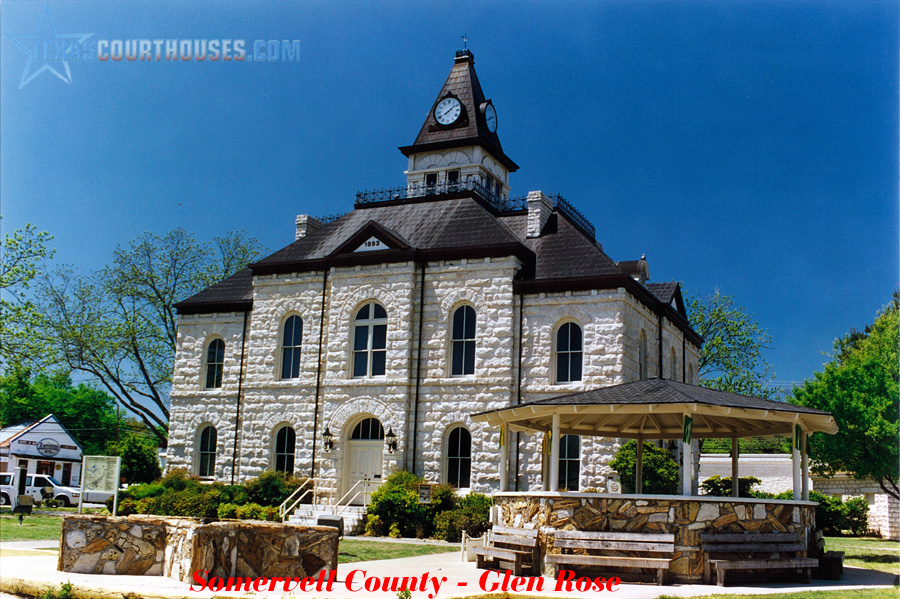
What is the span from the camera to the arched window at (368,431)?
30.2 m

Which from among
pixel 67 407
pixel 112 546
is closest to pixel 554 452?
pixel 112 546

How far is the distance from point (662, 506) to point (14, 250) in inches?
1206

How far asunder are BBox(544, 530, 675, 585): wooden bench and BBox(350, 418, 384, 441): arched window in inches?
591

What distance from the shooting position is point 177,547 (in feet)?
44.7

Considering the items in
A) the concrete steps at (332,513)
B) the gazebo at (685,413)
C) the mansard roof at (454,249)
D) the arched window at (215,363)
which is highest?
the mansard roof at (454,249)

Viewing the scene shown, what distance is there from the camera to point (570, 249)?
29.1 m

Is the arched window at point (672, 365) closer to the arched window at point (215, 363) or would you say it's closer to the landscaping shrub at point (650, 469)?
the landscaping shrub at point (650, 469)

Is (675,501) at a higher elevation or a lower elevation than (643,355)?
lower

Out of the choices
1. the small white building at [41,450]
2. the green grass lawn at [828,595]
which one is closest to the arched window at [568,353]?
the green grass lawn at [828,595]

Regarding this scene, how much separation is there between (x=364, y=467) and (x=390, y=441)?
1804mm

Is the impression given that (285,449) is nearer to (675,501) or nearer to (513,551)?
(513,551)

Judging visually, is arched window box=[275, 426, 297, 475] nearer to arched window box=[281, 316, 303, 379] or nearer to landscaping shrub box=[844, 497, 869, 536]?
arched window box=[281, 316, 303, 379]

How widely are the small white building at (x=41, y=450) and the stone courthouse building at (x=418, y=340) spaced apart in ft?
69.9

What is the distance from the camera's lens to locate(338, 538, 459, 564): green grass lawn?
1875cm
